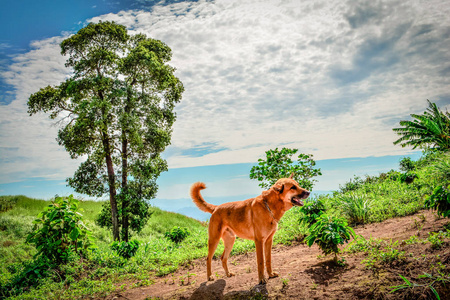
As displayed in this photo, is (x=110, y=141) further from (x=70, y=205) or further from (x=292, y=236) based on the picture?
(x=292, y=236)

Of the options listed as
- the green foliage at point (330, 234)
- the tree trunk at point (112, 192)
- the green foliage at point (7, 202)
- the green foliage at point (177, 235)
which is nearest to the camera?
the green foliage at point (330, 234)

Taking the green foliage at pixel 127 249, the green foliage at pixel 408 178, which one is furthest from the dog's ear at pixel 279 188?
the green foliage at pixel 408 178

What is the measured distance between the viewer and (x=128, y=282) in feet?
21.6

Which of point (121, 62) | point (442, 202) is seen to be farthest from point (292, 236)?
point (121, 62)

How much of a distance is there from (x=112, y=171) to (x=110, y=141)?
146cm

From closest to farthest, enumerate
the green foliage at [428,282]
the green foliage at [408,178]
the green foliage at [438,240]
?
the green foliage at [428,282] < the green foliage at [438,240] < the green foliage at [408,178]

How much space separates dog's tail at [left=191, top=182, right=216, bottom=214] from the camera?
5406 mm

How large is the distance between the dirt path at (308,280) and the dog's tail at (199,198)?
55.3 inches

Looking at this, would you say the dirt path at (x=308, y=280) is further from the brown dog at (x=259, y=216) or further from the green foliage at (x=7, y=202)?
the green foliage at (x=7, y=202)

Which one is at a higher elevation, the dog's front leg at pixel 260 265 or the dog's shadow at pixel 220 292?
the dog's front leg at pixel 260 265

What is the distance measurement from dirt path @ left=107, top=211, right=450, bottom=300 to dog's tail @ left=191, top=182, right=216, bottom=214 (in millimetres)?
1404

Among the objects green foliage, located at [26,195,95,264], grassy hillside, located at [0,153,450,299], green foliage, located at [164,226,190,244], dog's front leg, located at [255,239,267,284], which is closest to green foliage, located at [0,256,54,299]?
grassy hillside, located at [0,153,450,299]

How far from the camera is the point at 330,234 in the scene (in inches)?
176

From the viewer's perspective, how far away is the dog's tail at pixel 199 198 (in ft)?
17.7
